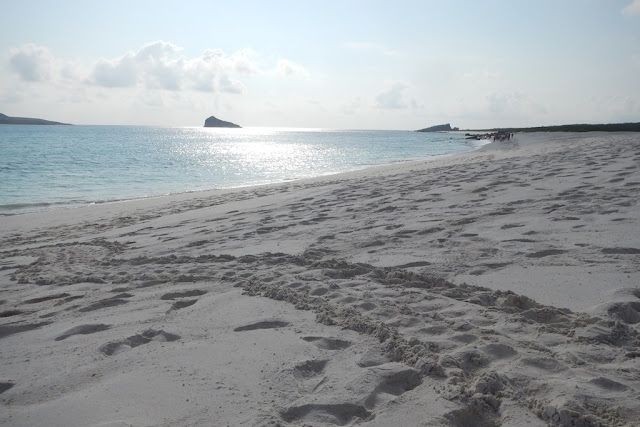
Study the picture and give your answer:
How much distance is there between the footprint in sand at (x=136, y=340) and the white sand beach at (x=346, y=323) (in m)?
0.01

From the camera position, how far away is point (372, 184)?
1026 cm

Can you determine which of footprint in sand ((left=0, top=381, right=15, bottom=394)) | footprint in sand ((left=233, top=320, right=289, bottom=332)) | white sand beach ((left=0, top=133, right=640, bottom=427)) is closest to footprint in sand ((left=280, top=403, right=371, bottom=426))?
white sand beach ((left=0, top=133, right=640, bottom=427))

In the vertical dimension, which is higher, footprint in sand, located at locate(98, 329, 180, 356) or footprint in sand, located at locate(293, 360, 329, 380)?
footprint in sand, located at locate(293, 360, 329, 380)

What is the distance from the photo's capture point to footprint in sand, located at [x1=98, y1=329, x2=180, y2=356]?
2.92 metres

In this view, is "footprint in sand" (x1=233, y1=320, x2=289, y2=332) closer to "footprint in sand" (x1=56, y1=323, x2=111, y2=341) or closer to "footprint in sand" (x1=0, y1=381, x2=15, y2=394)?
"footprint in sand" (x1=56, y1=323, x2=111, y2=341)

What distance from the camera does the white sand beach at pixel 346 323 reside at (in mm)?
2168

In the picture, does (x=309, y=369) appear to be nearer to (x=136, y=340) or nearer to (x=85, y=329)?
(x=136, y=340)

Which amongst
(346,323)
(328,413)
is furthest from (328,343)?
(328,413)

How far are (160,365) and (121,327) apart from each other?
754 millimetres

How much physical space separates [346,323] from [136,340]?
53.6 inches

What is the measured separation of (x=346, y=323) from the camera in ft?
10.1

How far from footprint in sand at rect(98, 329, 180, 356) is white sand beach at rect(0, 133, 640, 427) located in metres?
0.01

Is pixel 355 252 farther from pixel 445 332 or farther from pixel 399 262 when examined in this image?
pixel 445 332

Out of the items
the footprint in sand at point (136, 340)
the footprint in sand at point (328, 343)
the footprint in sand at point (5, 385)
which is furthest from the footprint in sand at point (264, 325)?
the footprint in sand at point (5, 385)
